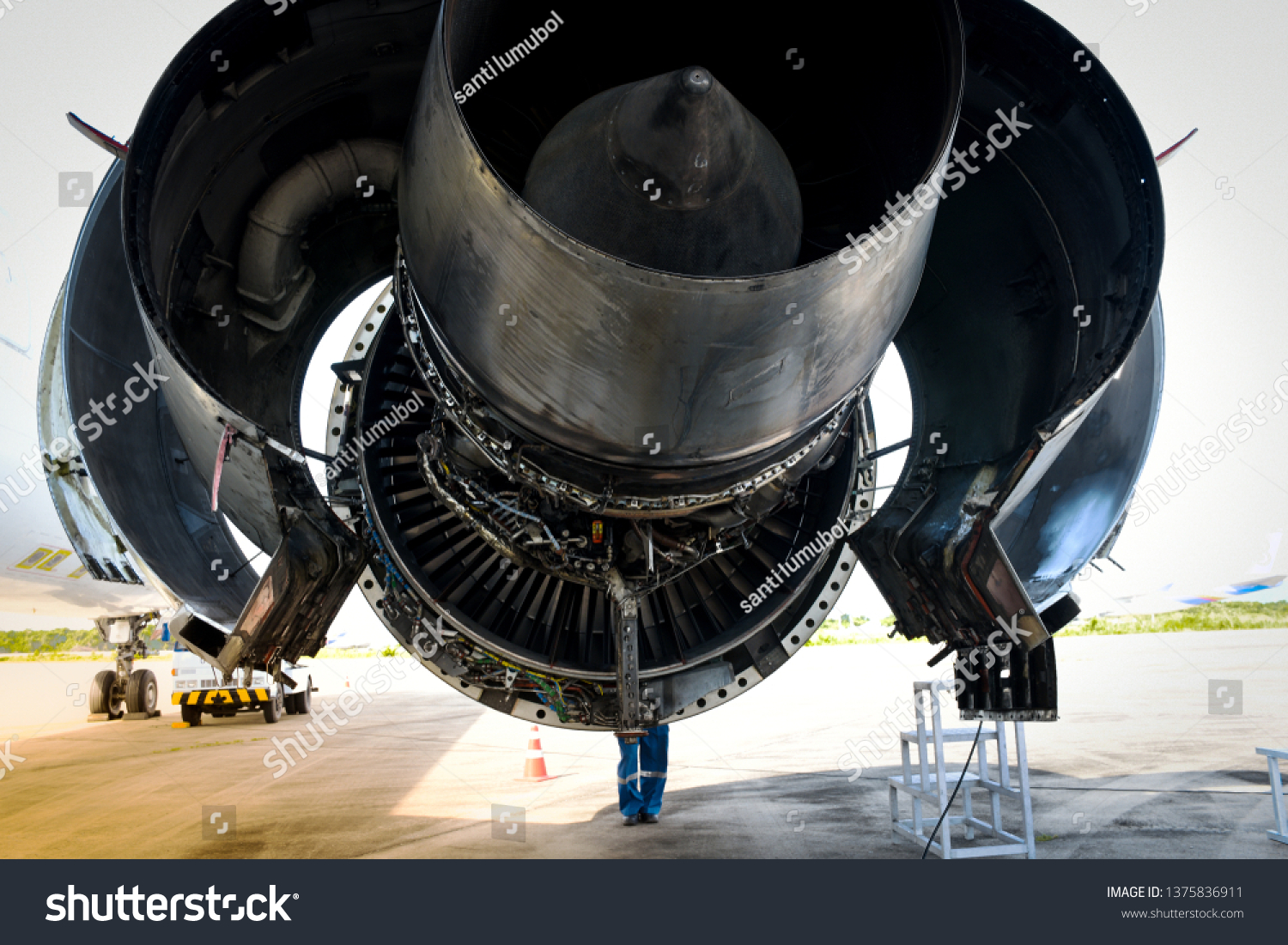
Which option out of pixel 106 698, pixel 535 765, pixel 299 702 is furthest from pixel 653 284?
pixel 106 698

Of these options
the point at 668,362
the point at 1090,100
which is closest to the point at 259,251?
the point at 668,362

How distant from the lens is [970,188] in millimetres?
2863

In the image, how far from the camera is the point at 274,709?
9.95 m

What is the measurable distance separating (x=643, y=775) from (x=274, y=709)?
24.5 ft

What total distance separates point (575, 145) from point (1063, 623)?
2.84 metres

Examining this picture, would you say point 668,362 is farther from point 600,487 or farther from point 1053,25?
point 1053,25

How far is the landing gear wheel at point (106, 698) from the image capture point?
33.2ft

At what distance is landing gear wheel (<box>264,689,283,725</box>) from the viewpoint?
32.3ft

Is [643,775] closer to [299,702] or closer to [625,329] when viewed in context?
[625,329]

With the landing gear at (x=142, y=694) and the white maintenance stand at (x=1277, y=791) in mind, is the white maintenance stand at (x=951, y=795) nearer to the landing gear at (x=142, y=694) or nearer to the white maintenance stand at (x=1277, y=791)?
the white maintenance stand at (x=1277, y=791)

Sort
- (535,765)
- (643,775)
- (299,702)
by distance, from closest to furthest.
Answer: (643,775) → (535,765) → (299,702)

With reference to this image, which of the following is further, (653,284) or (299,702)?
(299,702)

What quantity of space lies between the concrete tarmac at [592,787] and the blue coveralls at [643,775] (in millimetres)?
145

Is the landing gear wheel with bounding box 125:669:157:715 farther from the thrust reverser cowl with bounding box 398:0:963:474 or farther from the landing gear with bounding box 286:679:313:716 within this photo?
the thrust reverser cowl with bounding box 398:0:963:474
